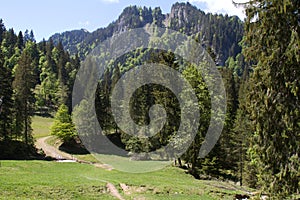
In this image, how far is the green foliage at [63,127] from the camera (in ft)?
203

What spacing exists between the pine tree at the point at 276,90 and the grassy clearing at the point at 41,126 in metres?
66.3

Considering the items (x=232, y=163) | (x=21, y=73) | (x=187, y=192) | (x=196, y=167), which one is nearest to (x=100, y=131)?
(x=21, y=73)

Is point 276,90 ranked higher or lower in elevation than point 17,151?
higher

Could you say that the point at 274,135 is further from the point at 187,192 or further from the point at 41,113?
the point at 41,113

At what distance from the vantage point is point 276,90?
493 inches

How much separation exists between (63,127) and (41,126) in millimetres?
25404

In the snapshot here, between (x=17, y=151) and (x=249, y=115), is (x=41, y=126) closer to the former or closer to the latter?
(x=17, y=151)

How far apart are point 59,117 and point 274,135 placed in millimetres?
54651

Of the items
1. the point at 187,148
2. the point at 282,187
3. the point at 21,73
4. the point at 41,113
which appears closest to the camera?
the point at 282,187

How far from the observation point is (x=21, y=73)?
2276 inches

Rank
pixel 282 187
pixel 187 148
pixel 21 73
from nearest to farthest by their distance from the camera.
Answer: pixel 282 187 < pixel 187 148 < pixel 21 73

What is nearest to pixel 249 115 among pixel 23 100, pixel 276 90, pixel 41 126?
pixel 276 90

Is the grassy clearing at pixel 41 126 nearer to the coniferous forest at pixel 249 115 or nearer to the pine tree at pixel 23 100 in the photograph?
the coniferous forest at pixel 249 115

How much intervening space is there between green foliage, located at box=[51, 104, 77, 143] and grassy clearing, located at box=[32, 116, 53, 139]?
1278cm
